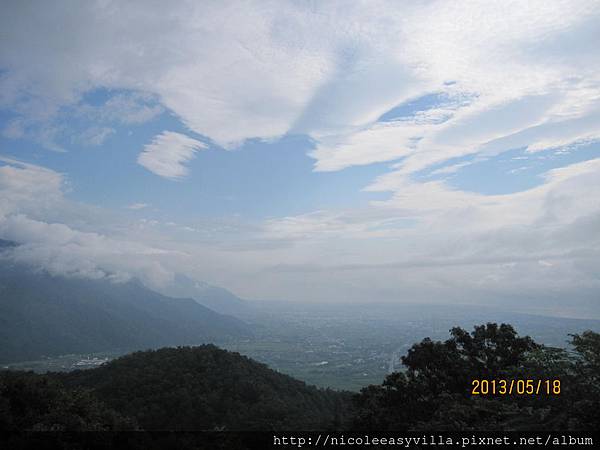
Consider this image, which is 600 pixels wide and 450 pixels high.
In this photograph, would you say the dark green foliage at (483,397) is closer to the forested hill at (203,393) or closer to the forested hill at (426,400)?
the forested hill at (426,400)

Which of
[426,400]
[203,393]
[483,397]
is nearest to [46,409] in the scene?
[426,400]

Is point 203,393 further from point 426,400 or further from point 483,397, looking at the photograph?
point 483,397

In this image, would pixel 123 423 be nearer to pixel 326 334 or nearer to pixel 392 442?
pixel 392 442

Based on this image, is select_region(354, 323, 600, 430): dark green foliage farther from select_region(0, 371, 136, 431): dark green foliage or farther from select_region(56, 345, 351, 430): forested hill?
select_region(0, 371, 136, 431): dark green foliage
